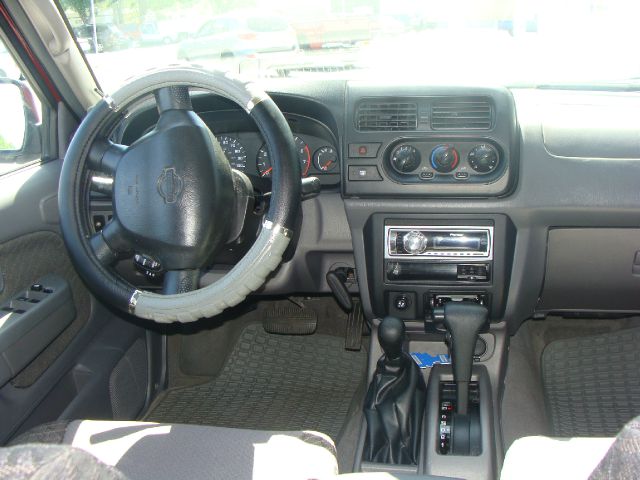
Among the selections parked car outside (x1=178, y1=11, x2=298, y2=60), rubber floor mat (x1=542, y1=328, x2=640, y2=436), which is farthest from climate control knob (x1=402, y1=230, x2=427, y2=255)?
rubber floor mat (x1=542, y1=328, x2=640, y2=436)

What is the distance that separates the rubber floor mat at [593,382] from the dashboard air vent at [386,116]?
125 cm

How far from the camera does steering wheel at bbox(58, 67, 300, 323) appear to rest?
5.37ft

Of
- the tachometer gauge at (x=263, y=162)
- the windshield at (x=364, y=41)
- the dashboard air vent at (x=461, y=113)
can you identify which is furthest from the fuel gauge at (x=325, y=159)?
the dashboard air vent at (x=461, y=113)

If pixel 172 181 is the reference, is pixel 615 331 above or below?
below

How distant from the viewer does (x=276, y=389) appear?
295cm

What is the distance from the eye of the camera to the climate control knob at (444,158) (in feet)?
7.19

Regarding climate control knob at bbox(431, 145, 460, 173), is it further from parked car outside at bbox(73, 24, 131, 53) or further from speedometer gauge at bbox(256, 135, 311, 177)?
parked car outside at bbox(73, 24, 131, 53)

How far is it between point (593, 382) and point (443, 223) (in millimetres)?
1036

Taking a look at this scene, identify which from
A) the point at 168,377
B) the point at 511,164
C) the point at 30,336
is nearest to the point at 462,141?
the point at 511,164

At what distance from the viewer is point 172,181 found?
169 centimetres

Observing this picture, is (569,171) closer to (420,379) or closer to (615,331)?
(420,379)

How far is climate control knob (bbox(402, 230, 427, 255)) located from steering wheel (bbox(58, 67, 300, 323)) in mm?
699

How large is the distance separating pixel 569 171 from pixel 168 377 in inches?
71.5

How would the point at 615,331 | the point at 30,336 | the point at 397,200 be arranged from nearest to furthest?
the point at 30,336 → the point at 397,200 → the point at 615,331
